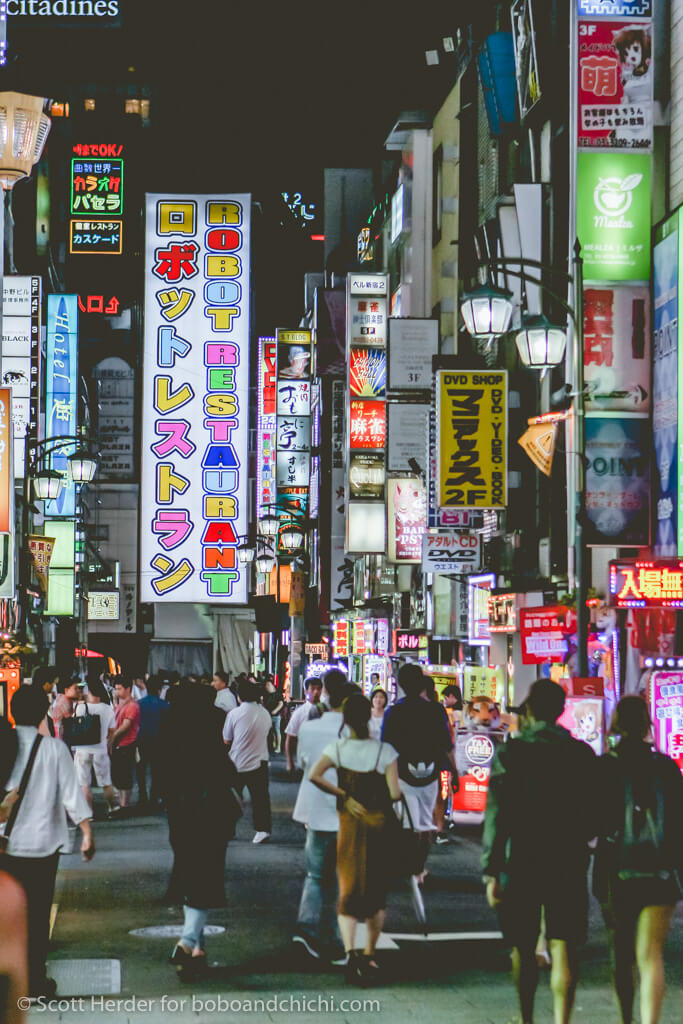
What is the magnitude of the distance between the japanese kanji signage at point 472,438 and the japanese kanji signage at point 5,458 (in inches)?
265

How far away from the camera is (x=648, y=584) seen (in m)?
18.3

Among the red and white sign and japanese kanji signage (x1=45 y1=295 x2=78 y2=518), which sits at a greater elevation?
japanese kanji signage (x1=45 y1=295 x2=78 y2=518)

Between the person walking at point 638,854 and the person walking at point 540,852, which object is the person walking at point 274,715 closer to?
the person walking at point 638,854

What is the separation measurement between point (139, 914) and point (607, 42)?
15775 millimetres

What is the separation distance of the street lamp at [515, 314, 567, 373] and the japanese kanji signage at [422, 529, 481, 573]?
13380mm

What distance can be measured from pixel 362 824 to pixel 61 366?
46068 mm

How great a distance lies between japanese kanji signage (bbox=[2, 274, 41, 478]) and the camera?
1692 inches

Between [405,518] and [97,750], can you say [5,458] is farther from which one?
[405,518]

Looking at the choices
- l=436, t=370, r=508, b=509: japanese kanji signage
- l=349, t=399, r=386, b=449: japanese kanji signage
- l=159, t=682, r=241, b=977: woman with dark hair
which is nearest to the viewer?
l=159, t=682, r=241, b=977: woman with dark hair

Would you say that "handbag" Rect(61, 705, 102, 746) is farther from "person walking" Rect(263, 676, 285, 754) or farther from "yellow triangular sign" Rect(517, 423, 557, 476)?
"person walking" Rect(263, 676, 285, 754)

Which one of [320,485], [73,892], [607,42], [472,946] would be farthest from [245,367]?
[472,946]

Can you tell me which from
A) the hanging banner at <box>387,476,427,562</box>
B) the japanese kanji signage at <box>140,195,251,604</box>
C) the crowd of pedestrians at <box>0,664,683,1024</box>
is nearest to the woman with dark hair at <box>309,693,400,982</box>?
the crowd of pedestrians at <box>0,664,683,1024</box>

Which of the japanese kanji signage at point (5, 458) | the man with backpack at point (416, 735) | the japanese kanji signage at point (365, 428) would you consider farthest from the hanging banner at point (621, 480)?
the japanese kanji signage at point (365, 428)

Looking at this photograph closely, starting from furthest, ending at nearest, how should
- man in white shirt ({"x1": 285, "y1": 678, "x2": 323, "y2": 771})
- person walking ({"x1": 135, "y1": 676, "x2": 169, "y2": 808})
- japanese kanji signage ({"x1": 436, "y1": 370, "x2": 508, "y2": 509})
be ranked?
japanese kanji signage ({"x1": 436, "y1": 370, "x2": 508, "y2": 509}) → man in white shirt ({"x1": 285, "y1": 678, "x2": 323, "y2": 771}) → person walking ({"x1": 135, "y1": 676, "x2": 169, "y2": 808})
